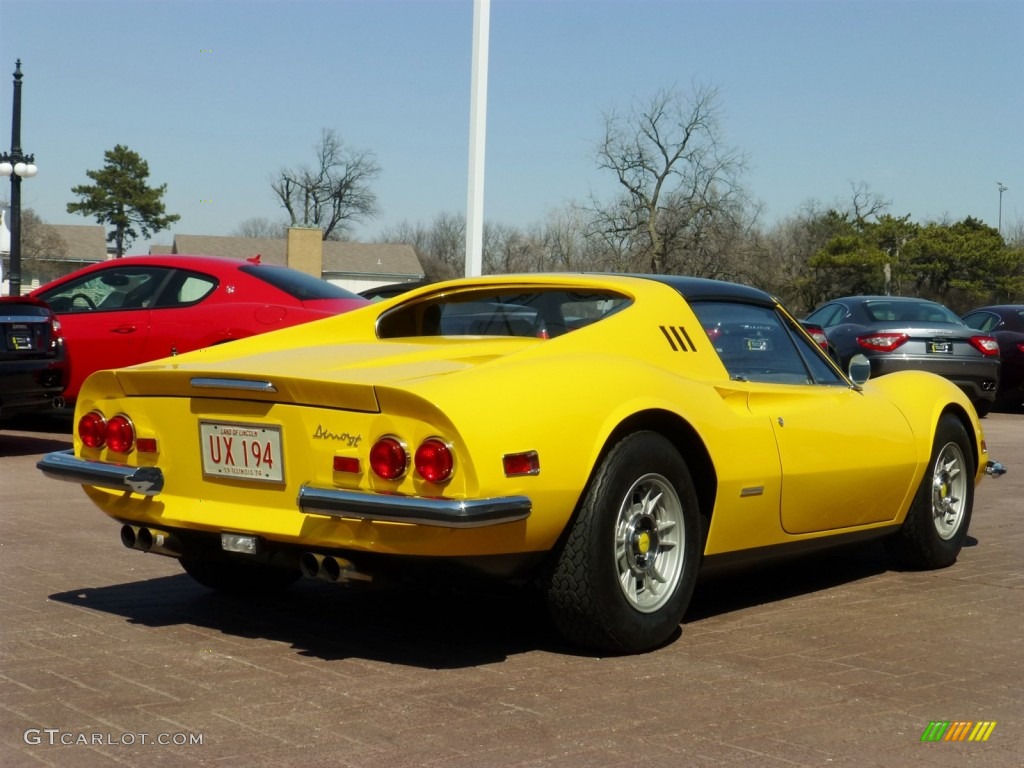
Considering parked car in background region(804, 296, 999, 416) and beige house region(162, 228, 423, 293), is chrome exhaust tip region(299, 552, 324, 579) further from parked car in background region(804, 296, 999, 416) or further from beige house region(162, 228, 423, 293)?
beige house region(162, 228, 423, 293)

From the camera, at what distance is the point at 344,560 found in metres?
4.18

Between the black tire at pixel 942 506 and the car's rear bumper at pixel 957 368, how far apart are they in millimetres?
8727

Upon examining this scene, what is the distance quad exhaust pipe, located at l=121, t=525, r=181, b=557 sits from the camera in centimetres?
463

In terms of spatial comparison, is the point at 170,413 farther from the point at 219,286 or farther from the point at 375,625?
the point at 219,286

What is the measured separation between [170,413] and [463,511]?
1279mm

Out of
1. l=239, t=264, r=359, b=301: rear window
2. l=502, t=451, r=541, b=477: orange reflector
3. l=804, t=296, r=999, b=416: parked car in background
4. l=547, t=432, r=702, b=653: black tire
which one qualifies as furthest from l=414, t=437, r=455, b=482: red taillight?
l=804, t=296, r=999, b=416: parked car in background

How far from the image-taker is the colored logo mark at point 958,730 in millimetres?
3645

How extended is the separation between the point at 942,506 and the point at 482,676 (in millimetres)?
3126

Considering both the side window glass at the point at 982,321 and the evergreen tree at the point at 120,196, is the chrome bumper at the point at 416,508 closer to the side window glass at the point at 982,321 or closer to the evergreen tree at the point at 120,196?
the side window glass at the point at 982,321

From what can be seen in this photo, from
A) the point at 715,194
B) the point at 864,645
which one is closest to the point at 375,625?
the point at 864,645

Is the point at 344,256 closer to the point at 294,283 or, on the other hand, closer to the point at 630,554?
the point at 294,283

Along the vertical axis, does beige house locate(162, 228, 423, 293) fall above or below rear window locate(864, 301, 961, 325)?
above

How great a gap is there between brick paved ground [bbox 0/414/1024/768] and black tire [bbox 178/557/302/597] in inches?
3.4

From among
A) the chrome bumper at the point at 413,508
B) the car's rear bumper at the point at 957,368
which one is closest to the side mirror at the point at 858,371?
the chrome bumper at the point at 413,508
